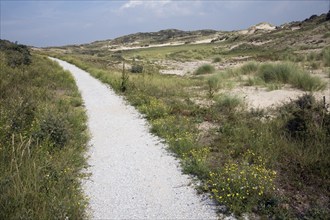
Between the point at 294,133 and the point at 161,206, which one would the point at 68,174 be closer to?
the point at 161,206

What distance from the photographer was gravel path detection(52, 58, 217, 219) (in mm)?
4609

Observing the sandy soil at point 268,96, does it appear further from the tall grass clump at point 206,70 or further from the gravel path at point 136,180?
the tall grass clump at point 206,70

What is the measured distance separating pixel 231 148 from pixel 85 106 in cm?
749

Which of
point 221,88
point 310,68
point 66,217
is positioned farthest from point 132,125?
point 310,68

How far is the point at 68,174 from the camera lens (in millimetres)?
5395

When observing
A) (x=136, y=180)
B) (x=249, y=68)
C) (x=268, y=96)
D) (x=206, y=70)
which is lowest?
(x=136, y=180)

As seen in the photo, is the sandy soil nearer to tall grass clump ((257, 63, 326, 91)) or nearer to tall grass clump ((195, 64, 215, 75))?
tall grass clump ((257, 63, 326, 91))

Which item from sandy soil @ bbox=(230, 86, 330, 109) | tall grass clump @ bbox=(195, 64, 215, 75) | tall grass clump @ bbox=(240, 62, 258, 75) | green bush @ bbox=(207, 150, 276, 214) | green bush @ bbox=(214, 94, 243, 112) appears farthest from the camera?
tall grass clump @ bbox=(195, 64, 215, 75)

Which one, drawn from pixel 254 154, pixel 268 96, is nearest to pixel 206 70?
pixel 268 96

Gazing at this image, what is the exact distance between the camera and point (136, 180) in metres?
5.61

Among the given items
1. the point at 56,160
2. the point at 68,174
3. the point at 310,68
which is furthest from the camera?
the point at 310,68

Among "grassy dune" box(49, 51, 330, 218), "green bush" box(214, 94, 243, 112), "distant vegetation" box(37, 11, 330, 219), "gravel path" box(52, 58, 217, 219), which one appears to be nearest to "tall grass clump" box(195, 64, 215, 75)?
"distant vegetation" box(37, 11, 330, 219)

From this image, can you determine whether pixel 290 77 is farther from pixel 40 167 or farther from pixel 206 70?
pixel 40 167

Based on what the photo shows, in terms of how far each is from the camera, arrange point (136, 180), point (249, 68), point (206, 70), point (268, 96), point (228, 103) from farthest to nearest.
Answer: point (206, 70), point (249, 68), point (268, 96), point (228, 103), point (136, 180)
